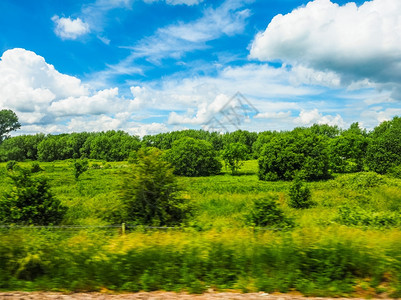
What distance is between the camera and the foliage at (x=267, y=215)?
42.1 ft

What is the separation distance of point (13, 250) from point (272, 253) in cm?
Result: 581

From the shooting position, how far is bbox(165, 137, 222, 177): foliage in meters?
68.6

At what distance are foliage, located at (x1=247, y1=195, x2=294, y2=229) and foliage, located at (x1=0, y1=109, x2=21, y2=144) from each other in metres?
119

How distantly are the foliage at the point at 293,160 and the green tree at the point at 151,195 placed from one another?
42.1m

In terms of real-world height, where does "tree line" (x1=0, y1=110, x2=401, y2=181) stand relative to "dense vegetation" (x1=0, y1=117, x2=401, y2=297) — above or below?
above

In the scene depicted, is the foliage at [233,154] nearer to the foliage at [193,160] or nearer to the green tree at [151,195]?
the foliage at [193,160]

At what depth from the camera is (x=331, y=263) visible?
227 inches

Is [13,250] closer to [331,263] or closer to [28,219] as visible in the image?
[331,263]

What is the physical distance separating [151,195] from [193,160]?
Answer: 55092 mm

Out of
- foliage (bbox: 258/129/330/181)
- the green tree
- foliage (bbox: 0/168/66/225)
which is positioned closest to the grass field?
the green tree

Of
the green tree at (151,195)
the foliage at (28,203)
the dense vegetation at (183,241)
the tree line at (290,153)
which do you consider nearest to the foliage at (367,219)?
the dense vegetation at (183,241)

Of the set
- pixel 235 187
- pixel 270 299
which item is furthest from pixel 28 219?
pixel 235 187

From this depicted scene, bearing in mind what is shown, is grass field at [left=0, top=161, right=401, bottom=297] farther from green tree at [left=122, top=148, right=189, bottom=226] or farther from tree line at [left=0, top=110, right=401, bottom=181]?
tree line at [left=0, top=110, right=401, bottom=181]

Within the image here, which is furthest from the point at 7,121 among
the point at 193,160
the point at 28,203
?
the point at 28,203
